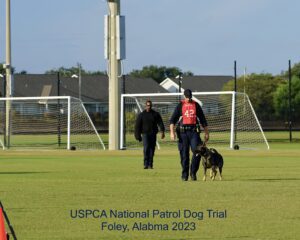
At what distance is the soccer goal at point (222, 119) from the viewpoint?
149 feet

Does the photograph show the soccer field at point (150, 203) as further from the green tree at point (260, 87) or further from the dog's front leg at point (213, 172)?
the green tree at point (260, 87)

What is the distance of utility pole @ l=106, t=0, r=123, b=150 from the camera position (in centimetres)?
4378

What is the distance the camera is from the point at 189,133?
859 inches

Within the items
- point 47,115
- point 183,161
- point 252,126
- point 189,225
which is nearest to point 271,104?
point 47,115

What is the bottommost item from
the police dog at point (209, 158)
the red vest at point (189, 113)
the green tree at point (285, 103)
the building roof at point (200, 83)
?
the police dog at point (209, 158)

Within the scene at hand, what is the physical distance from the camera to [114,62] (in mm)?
43781

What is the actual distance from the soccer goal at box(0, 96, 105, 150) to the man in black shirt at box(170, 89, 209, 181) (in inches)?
900

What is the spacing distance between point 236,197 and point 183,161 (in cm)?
449

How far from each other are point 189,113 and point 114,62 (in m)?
22.3

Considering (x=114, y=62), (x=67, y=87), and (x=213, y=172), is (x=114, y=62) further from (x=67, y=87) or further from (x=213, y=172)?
(x=67, y=87)

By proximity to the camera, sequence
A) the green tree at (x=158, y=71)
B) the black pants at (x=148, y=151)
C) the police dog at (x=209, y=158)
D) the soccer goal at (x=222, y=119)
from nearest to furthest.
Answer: the police dog at (x=209, y=158) → the black pants at (x=148, y=151) → the soccer goal at (x=222, y=119) → the green tree at (x=158, y=71)

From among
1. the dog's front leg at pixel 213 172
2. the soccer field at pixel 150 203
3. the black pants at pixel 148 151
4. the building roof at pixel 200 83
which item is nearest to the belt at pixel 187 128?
the dog's front leg at pixel 213 172

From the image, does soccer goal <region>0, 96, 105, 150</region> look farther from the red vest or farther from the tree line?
the red vest

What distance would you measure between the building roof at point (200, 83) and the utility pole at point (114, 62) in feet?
296
